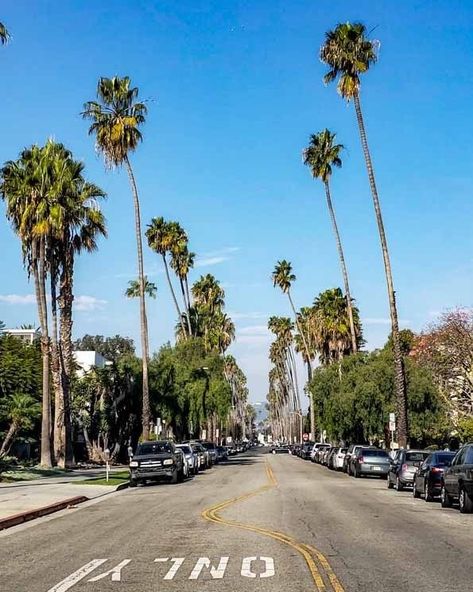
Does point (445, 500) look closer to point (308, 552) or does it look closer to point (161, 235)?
point (308, 552)

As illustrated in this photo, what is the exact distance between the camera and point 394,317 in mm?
41844

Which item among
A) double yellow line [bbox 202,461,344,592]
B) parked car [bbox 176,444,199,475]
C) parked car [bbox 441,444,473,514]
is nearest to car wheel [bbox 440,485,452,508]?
parked car [bbox 441,444,473,514]

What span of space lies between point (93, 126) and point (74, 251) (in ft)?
25.9

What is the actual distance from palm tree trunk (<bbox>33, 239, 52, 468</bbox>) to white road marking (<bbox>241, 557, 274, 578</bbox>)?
96.0 ft

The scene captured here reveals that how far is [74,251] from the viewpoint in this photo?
1699 inches

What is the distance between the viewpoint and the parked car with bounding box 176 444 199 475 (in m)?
41.0

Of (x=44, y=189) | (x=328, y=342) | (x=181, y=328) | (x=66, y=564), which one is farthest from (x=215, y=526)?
(x=181, y=328)

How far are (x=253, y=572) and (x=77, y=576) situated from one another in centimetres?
223

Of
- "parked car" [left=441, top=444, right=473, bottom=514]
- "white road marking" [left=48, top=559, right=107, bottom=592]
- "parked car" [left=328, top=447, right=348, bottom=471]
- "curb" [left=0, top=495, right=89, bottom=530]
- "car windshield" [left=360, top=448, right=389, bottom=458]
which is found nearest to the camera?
"white road marking" [left=48, top=559, right=107, bottom=592]

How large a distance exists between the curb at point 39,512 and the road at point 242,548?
452 millimetres

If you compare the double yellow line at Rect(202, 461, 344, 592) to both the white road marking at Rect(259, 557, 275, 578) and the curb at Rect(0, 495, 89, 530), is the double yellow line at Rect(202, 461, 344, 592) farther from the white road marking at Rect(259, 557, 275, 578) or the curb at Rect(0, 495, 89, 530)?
the curb at Rect(0, 495, 89, 530)

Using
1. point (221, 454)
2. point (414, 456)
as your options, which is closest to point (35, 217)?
point (414, 456)

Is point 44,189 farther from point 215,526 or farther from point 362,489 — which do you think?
point 215,526

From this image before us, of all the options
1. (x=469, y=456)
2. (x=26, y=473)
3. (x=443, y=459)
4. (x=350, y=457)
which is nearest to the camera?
(x=469, y=456)
